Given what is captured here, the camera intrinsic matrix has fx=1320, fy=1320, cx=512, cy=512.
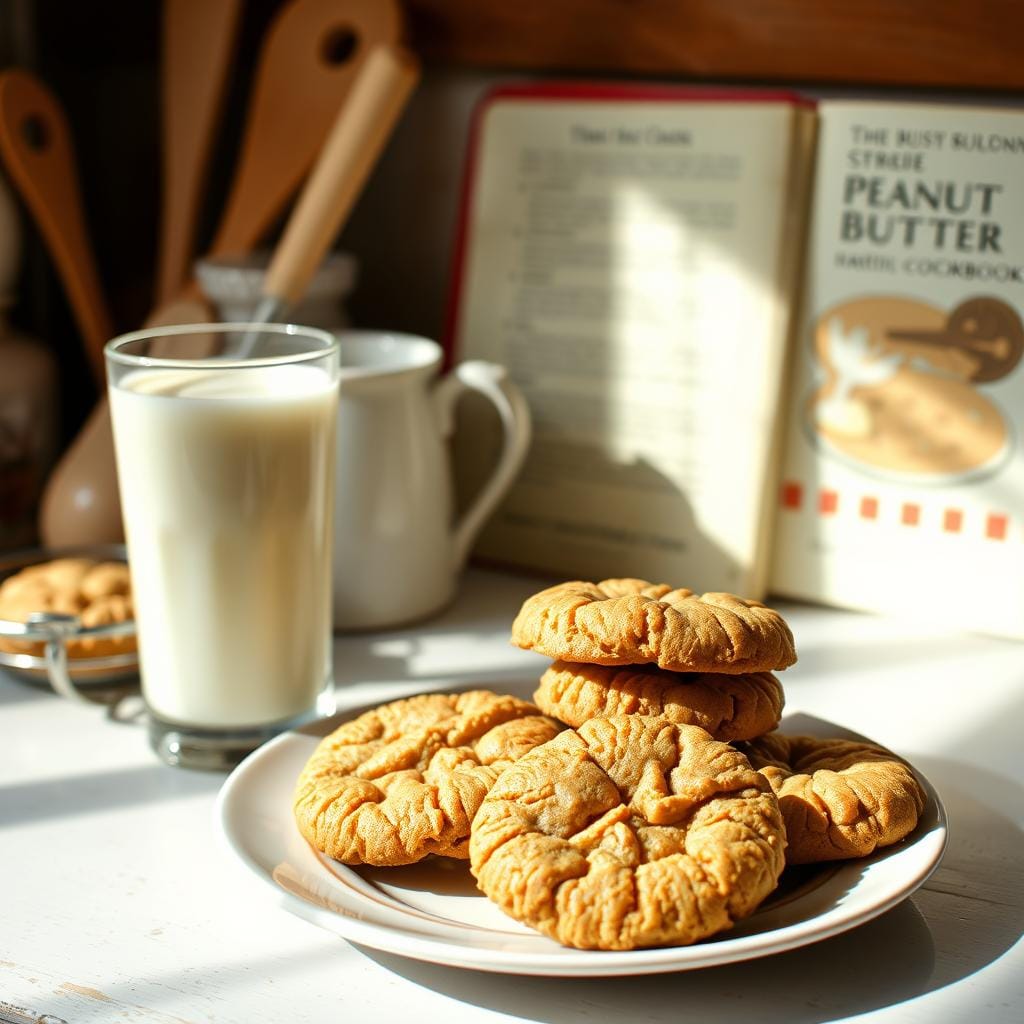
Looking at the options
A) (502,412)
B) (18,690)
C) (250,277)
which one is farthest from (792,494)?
(18,690)

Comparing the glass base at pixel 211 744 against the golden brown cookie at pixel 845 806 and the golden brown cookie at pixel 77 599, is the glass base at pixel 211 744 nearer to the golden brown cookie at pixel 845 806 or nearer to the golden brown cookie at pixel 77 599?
the golden brown cookie at pixel 77 599

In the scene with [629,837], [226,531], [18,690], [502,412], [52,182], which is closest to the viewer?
[629,837]

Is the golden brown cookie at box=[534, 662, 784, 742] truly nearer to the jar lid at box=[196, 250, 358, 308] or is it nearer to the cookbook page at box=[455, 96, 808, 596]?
the cookbook page at box=[455, 96, 808, 596]

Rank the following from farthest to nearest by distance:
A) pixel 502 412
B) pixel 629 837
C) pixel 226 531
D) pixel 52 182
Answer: pixel 52 182 → pixel 502 412 → pixel 226 531 → pixel 629 837

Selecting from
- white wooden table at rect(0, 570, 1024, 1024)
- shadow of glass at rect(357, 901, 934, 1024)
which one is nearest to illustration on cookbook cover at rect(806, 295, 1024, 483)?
white wooden table at rect(0, 570, 1024, 1024)

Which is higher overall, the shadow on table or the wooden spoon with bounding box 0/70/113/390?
the wooden spoon with bounding box 0/70/113/390

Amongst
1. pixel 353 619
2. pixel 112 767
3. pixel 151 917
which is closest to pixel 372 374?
pixel 353 619

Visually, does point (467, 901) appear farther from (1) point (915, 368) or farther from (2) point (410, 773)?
(1) point (915, 368)
